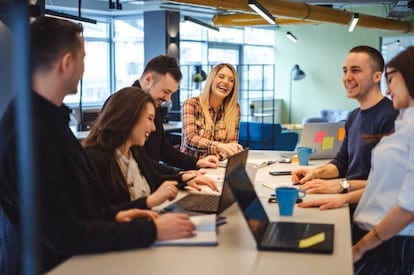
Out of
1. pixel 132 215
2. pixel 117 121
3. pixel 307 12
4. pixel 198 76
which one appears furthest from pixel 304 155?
pixel 198 76

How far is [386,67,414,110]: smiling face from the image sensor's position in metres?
1.87

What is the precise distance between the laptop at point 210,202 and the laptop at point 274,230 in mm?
109

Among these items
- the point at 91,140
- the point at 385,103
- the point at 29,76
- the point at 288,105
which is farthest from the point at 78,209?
the point at 288,105

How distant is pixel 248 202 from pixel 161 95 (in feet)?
4.64

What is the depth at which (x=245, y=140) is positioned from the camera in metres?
7.26

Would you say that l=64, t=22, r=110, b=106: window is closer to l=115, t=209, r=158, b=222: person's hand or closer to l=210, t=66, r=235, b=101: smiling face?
l=210, t=66, r=235, b=101: smiling face

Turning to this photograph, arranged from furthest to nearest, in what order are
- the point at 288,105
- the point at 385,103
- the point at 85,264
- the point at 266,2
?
the point at 288,105 → the point at 266,2 → the point at 385,103 → the point at 85,264

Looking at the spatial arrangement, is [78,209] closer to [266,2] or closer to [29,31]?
[29,31]

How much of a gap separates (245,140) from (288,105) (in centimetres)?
512

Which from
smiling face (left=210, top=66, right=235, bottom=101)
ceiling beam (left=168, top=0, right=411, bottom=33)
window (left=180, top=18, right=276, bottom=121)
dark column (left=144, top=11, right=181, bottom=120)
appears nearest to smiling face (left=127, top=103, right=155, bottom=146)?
smiling face (left=210, top=66, right=235, bottom=101)

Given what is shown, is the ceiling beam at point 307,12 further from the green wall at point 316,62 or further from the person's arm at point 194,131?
the person's arm at point 194,131

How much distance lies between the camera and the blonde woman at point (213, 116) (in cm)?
340

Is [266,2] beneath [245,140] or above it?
above

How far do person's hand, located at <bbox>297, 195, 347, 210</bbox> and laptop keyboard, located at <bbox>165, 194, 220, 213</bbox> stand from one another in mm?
364
